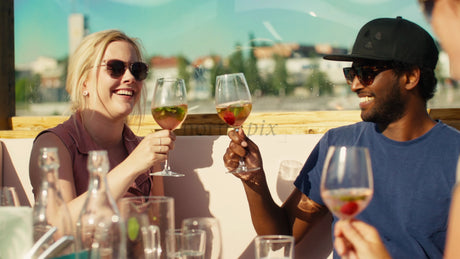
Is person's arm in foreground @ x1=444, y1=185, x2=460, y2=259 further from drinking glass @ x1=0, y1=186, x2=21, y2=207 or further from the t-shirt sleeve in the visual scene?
the t-shirt sleeve

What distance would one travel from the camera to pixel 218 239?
1299 mm

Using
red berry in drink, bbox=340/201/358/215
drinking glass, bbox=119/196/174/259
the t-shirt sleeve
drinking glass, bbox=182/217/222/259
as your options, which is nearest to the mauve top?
the t-shirt sleeve

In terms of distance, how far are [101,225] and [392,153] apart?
4.10 ft

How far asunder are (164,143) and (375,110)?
2.71 feet

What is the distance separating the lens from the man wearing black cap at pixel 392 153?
1.83m

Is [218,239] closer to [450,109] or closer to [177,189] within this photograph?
[177,189]

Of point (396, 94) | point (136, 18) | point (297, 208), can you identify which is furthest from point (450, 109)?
point (136, 18)

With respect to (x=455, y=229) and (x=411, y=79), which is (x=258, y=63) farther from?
(x=455, y=229)

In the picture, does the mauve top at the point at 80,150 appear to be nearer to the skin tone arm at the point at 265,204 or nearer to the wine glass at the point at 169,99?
the wine glass at the point at 169,99

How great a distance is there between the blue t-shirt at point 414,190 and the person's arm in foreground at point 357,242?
2.63 feet

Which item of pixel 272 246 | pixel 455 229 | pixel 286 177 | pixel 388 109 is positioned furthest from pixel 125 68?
pixel 455 229

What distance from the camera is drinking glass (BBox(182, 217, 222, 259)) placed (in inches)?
50.7

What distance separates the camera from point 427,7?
3.89ft

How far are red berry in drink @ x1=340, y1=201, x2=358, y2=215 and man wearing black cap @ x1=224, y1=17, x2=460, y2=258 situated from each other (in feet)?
2.72
